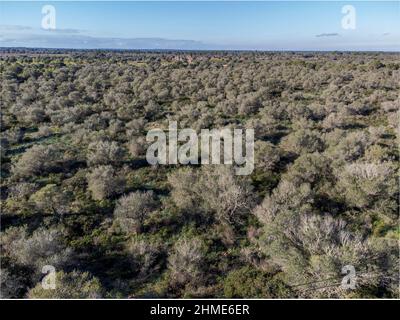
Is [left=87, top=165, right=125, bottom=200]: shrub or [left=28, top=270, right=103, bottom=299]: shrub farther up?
[left=87, top=165, right=125, bottom=200]: shrub

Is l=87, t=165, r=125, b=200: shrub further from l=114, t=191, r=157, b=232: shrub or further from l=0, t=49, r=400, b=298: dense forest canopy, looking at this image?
l=114, t=191, r=157, b=232: shrub

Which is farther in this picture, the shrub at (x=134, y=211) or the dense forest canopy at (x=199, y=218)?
the shrub at (x=134, y=211)

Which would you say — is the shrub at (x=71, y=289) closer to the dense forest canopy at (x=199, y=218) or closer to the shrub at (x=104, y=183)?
the dense forest canopy at (x=199, y=218)

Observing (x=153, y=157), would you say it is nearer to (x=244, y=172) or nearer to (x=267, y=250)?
(x=244, y=172)

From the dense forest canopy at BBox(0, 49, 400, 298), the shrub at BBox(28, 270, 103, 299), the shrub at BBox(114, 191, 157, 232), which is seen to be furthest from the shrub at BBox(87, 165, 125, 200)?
the shrub at BBox(28, 270, 103, 299)

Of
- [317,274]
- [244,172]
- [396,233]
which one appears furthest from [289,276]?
[244,172]

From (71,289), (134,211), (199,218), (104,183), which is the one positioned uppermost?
(104,183)

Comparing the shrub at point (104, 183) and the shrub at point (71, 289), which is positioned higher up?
the shrub at point (104, 183)

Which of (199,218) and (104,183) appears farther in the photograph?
(104,183)

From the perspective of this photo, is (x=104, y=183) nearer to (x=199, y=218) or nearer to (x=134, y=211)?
(x=134, y=211)

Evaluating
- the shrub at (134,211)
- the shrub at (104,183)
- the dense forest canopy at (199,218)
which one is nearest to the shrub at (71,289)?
the dense forest canopy at (199,218)

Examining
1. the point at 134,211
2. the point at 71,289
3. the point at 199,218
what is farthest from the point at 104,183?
the point at 71,289

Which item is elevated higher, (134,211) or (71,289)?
(134,211)
